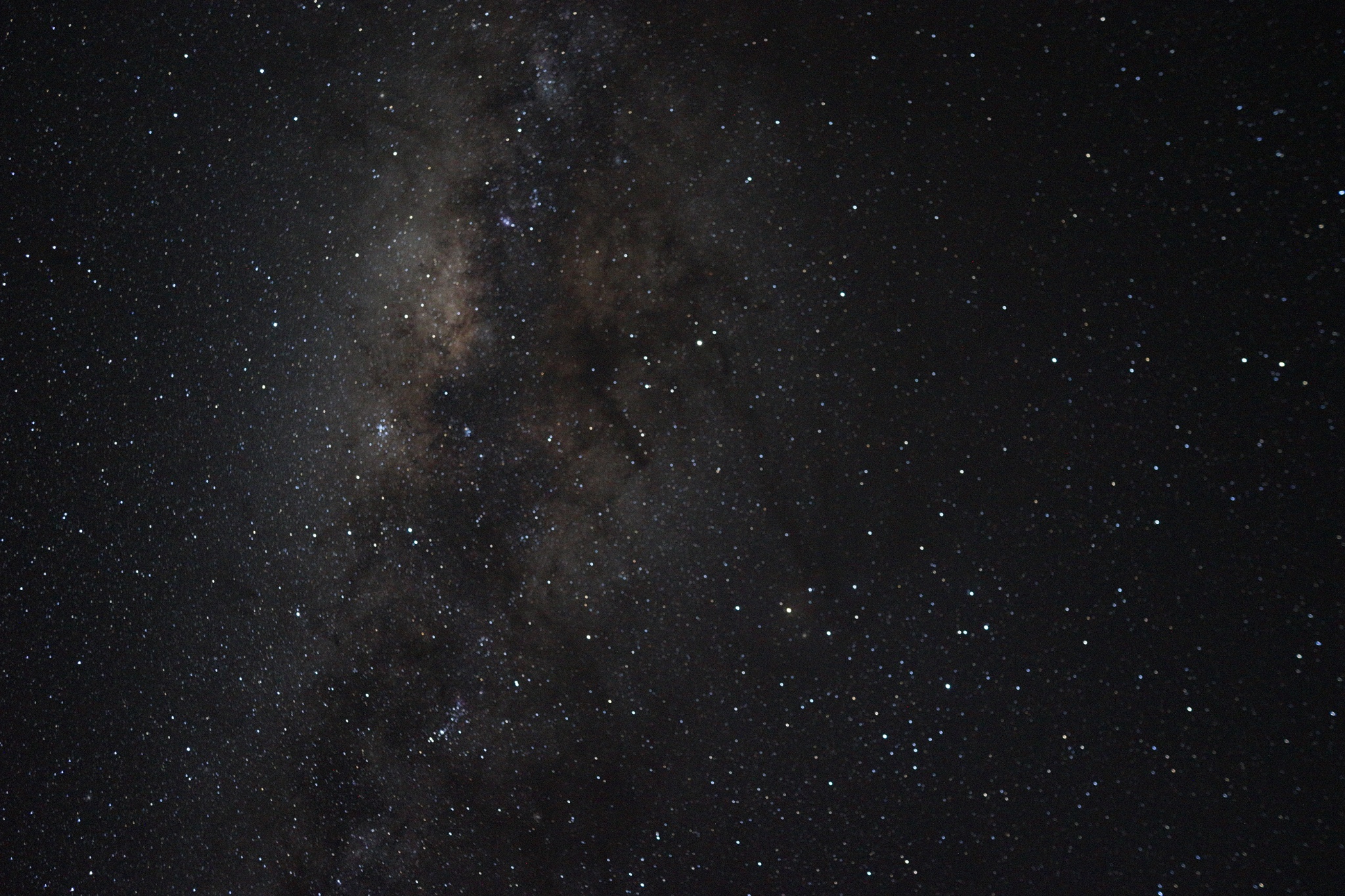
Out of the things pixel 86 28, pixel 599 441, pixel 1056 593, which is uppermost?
pixel 86 28

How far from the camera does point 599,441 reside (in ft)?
3.95

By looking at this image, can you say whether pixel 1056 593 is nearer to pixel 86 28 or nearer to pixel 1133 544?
pixel 1133 544

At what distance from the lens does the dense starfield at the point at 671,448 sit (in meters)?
0.85

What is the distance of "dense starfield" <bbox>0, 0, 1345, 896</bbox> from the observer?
0.85 meters

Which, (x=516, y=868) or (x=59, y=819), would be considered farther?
(x=59, y=819)

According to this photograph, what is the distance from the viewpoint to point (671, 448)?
3.84 ft

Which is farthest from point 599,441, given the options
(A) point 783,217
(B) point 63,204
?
(B) point 63,204

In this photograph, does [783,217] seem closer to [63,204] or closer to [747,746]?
[747,746]

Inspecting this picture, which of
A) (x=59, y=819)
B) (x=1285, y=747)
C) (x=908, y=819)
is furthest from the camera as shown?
(x=59, y=819)

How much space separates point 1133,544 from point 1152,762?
0.27m

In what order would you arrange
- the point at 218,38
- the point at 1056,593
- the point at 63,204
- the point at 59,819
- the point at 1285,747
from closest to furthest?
the point at 1285,747
the point at 1056,593
the point at 218,38
the point at 63,204
the point at 59,819

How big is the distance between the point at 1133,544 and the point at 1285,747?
0.26 meters

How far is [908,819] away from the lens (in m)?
1.05

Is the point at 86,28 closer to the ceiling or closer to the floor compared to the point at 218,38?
closer to the ceiling
